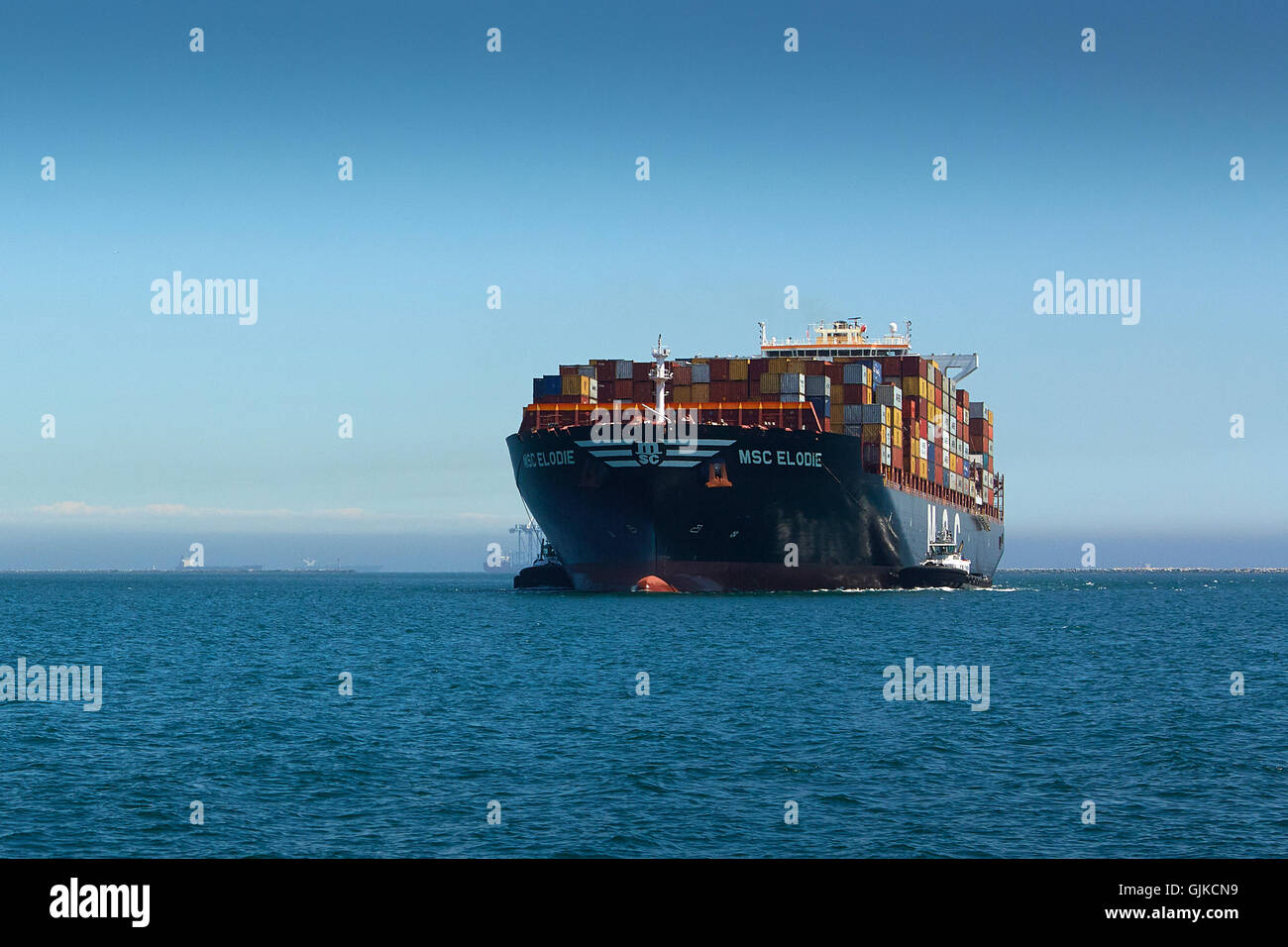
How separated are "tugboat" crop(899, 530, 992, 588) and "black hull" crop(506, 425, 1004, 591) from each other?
8.77m

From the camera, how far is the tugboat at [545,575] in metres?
114

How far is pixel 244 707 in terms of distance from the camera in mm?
37094

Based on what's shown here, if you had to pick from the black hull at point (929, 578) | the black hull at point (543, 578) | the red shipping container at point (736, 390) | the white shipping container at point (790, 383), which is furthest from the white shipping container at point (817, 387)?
the black hull at point (543, 578)

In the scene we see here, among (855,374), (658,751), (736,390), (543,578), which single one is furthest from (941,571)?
(658,751)

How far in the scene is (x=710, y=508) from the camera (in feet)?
240

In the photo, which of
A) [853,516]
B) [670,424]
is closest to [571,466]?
[670,424]

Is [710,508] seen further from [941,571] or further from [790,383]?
[941,571]

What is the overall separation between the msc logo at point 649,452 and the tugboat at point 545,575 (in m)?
40.9

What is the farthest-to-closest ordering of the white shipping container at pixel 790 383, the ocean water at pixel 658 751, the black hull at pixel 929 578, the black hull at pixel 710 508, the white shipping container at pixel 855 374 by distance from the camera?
1. the black hull at pixel 929 578
2. the white shipping container at pixel 855 374
3. the white shipping container at pixel 790 383
4. the black hull at pixel 710 508
5. the ocean water at pixel 658 751

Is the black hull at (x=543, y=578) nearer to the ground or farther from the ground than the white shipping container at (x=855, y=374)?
nearer to the ground

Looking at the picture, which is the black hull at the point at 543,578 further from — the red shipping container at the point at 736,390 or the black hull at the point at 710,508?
the red shipping container at the point at 736,390

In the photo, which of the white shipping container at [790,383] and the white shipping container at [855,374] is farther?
the white shipping container at [855,374]
